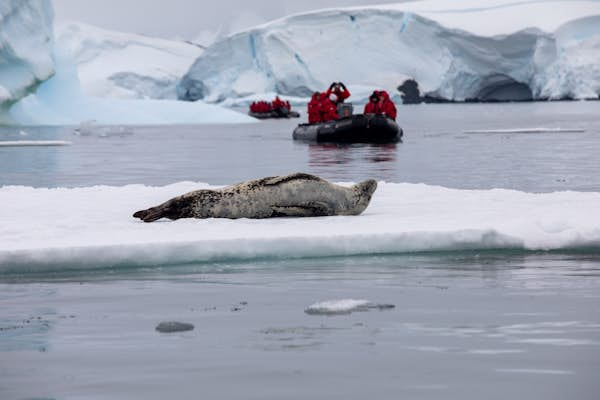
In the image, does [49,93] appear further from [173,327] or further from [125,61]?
[125,61]

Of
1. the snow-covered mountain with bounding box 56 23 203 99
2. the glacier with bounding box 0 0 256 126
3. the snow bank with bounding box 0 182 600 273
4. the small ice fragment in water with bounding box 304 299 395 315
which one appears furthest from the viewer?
the snow-covered mountain with bounding box 56 23 203 99

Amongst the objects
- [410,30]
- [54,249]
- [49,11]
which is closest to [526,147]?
[49,11]

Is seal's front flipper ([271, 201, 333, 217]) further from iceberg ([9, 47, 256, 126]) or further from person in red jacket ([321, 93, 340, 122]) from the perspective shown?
iceberg ([9, 47, 256, 126])

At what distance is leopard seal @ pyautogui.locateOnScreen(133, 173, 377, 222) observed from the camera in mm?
7957

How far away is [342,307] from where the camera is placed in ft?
15.7

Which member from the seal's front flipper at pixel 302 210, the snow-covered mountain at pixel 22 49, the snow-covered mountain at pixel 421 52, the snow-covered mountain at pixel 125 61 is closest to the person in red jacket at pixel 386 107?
the snow-covered mountain at pixel 22 49

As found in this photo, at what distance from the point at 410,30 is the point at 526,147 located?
Result: 157ft

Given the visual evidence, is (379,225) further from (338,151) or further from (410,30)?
(410,30)

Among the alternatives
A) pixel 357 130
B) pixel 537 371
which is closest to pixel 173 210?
pixel 537 371

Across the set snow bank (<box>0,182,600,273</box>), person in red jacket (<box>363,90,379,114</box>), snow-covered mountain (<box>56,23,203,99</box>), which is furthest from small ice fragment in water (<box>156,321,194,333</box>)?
snow-covered mountain (<box>56,23,203,99</box>)

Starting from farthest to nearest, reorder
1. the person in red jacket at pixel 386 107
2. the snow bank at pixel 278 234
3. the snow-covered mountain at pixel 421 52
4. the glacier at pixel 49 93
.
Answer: the snow-covered mountain at pixel 421 52
the glacier at pixel 49 93
the person in red jacket at pixel 386 107
the snow bank at pixel 278 234

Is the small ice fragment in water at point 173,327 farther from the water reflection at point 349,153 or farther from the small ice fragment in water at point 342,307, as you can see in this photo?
the water reflection at point 349,153

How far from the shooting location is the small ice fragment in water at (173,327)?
14.5 ft

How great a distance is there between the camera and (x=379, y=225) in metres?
7.27
